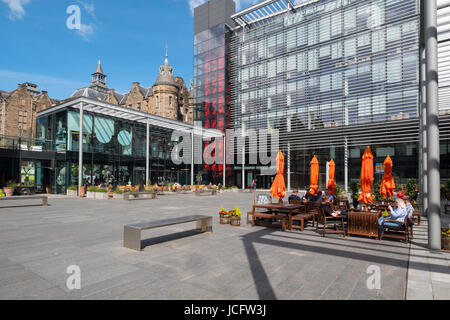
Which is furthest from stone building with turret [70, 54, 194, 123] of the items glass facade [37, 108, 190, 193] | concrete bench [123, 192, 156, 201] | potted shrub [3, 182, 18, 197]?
concrete bench [123, 192, 156, 201]

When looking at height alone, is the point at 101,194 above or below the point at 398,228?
below

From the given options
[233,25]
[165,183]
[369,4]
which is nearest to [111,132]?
[165,183]

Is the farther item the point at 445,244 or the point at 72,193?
the point at 72,193

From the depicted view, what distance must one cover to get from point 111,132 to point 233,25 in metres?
26.3

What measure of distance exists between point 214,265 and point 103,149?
1009 inches

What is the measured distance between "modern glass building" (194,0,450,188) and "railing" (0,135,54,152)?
21962mm

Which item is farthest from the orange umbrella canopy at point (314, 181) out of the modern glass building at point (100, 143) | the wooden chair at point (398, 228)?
the modern glass building at point (100, 143)

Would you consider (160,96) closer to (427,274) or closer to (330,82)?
(330,82)

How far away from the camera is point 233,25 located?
41.6 metres

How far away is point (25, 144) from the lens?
81.5 feet

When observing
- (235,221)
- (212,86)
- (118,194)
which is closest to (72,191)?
(118,194)

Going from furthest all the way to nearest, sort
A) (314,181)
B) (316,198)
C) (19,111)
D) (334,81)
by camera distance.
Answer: (19,111)
(334,81)
(314,181)
(316,198)

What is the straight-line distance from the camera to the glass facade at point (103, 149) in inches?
993

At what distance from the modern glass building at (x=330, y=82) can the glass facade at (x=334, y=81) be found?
0.32 ft
